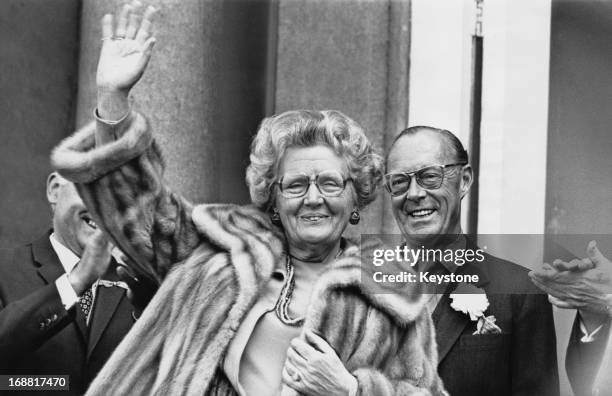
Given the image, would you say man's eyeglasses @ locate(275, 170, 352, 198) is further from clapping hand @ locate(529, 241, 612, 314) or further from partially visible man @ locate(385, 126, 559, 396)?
clapping hand @ locate(529, 241, 612, 314)

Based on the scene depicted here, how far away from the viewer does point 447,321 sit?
370 centimetres

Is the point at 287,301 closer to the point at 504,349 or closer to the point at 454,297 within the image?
the point at 454,297

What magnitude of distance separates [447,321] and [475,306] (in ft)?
0.33

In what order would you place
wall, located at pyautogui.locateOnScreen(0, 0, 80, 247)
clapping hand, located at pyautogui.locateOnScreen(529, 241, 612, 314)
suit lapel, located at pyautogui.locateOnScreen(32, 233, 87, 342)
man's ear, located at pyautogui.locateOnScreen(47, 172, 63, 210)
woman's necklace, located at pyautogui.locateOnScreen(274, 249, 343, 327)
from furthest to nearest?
wall, located at pyautogui.locateOnScreen(0, 0, 80, 247), man's ear, located at pyautogui.locateOnScreen(47, 172, 63, 210), suit lapel, located at pyautogui.locateOnScreen(32, 233, 87, 342), clapping hand, located at pyautogui.locateOnScreen(529, 241, 612, 314), woman's necklace, located at pyautogui.locateOnScreen(274, 249, 343, 327)

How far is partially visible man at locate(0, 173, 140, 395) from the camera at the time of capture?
12.0ft

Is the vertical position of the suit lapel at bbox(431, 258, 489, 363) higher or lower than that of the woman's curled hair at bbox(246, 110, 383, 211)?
lower

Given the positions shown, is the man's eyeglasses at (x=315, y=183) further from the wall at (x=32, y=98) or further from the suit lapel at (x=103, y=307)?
the wall at (x=32, y=98)

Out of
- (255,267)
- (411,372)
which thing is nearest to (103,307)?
(255,267)

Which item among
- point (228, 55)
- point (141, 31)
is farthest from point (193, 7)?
point (141, 31)

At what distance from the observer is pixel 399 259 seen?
11.9 feet

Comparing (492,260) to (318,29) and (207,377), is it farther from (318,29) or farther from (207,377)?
(318,29)

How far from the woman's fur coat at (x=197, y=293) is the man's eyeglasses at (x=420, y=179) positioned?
1.45 ft

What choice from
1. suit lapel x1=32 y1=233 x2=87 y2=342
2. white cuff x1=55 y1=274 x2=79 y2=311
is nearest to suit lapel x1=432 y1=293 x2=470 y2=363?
white cuff x1=55 y1=274 x2=79 y2=311

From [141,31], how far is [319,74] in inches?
75.8
